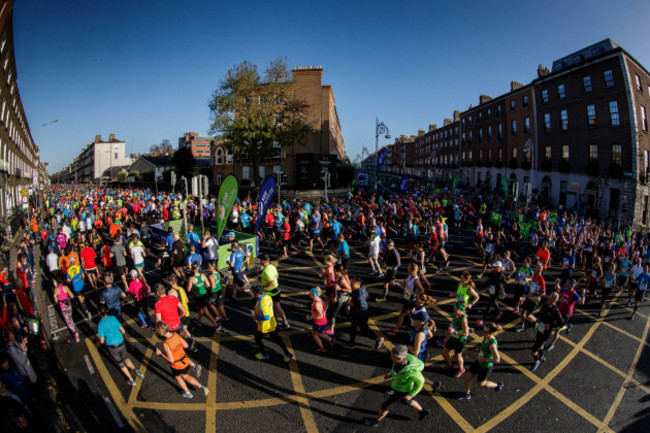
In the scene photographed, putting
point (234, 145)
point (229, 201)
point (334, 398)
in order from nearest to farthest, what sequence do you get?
point (334, 398) < point (229, 201) < point (234, 145)

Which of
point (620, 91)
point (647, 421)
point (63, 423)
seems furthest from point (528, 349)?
point (620, 91)

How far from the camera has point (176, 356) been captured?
5133 millimetres

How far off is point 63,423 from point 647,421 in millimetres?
9508

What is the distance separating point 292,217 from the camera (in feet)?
58.1

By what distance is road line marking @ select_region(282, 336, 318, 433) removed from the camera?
4.88 m

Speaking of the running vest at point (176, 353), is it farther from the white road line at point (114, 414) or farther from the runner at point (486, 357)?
the runner at point (486, 357)

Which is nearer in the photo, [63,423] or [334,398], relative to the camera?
[63,423]

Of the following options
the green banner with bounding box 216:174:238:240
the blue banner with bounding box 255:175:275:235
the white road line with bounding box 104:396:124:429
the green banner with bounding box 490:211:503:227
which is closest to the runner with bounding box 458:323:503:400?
the white road line with bounding box 104:396:124:429

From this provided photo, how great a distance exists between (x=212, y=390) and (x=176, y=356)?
1092mm

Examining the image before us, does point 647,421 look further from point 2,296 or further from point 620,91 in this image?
point 620,91

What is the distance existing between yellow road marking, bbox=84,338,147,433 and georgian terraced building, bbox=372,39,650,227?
2940 cm

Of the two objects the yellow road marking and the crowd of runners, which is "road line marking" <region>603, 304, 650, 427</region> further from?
the yellow road marking

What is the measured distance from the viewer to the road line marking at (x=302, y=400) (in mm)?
4879

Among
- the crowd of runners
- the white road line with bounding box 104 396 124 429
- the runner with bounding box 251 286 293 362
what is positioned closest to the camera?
the white road line with bounding box 104 396 124 429
